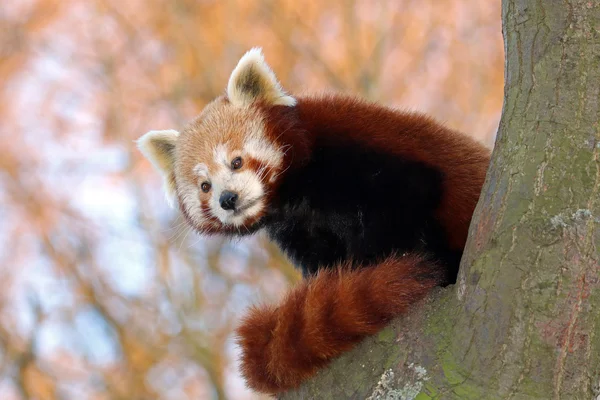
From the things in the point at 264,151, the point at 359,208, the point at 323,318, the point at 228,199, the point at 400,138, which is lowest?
the point at 323,318

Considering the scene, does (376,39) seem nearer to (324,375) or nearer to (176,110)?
(176,110)

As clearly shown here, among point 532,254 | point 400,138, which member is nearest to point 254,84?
point 400,138

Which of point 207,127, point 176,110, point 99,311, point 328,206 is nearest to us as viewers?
point 328,206

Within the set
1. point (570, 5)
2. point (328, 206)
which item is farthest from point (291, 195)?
point (570, 5)

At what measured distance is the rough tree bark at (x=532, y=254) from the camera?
1.80 meters

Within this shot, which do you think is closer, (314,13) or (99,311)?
(314,13)

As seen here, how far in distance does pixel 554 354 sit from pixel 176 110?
256 inches

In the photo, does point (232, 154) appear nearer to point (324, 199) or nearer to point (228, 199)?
point (228, 199)

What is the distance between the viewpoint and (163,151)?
3.60m

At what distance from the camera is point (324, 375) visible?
2102 millimetres

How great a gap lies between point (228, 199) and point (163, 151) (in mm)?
775

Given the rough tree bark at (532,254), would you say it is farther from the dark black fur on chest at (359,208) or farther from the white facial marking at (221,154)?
the white facial marking at (221,154)

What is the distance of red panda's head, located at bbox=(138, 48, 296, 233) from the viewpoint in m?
3.03

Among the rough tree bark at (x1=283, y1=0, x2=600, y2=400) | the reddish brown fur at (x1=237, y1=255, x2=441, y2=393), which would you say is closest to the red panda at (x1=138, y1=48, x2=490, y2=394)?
the reddish brown fur at (x1=237, y1=255, x2=441, y2=393)
